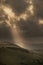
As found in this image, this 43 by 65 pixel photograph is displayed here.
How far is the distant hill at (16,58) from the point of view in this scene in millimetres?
1607

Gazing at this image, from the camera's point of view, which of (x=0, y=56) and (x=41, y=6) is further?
(x=41, y=6)

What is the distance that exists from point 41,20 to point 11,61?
2.44 feet

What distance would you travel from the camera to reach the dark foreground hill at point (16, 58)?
1.61 metres

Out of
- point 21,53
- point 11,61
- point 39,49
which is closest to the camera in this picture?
point 11,61

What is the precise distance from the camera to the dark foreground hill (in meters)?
1.61

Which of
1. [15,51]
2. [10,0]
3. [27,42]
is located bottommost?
[15,51]

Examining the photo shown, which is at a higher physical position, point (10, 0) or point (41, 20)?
point (10, 0)

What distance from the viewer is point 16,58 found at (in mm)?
1670

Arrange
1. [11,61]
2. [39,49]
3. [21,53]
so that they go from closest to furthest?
1. [11,61]
2. [21,53]
3. [39,49]

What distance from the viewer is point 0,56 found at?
5.54ft

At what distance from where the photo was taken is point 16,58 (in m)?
1.67

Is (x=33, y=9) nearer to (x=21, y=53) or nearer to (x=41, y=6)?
(x=41, y=6)

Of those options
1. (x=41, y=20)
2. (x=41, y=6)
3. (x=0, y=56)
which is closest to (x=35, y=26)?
(x=41, y=20)

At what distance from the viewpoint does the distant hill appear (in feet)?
5.27
